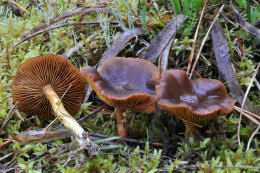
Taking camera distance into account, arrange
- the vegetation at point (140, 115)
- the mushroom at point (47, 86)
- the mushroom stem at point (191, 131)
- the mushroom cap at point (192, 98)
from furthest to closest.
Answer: the mushroom at point (47, 86) → the mushroom stem at point (191, 131) → the vegetation at point (140, 115) → the mushroom cap at point (192, 98)

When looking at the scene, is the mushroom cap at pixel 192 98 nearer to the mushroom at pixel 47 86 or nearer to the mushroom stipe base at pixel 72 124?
the mushroom stipe base at pixel 72 124

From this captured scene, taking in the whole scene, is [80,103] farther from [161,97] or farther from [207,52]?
[207,52]

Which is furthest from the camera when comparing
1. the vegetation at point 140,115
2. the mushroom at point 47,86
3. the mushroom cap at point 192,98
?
the mushroom at point 47,86

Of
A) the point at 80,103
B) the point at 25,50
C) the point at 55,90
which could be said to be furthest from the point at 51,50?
the point at 80,103

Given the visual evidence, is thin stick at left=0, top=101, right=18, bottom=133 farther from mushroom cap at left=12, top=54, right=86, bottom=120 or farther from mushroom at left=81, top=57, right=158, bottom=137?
mushroom at left=81, top=57, right=158, bottom=137

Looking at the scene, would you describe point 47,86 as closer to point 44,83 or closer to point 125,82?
point 44,83

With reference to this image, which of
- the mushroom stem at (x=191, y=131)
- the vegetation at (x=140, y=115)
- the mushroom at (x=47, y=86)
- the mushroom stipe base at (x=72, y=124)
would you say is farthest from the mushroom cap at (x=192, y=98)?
the mushroom at (x=47, y=86)

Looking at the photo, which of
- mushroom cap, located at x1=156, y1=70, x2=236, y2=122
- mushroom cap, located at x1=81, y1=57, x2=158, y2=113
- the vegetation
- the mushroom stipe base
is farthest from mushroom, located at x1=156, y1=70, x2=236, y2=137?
the mushroom stipe base

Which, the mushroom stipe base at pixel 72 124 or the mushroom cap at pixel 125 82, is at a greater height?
the mushroom cap at pixel 125 82
